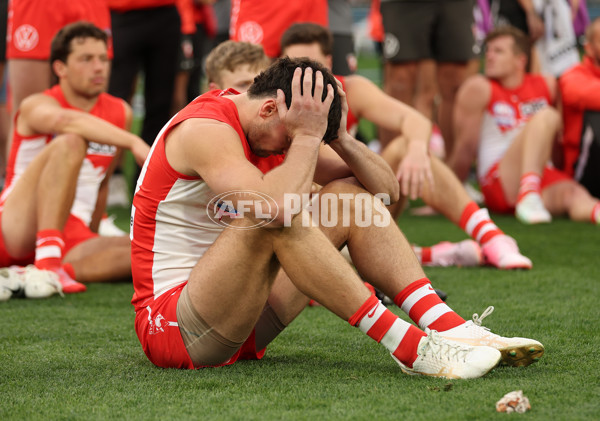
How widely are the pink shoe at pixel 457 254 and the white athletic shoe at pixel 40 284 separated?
7.17 ft

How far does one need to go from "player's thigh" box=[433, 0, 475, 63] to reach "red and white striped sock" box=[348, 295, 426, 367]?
5269 mm

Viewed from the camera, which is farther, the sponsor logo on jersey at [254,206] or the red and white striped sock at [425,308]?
the red and white striped sock at [425,308]


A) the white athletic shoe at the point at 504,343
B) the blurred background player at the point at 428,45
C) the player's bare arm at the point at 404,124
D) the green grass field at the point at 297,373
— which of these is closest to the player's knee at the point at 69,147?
the green grass field at the point at 297,373

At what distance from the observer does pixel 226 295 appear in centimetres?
305

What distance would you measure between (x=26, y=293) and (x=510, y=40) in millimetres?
4519

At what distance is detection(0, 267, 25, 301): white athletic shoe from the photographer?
4691 millimetres

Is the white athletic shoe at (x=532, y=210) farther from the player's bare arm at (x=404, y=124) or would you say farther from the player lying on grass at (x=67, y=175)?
the player lying on grass at (x=67, y=175)

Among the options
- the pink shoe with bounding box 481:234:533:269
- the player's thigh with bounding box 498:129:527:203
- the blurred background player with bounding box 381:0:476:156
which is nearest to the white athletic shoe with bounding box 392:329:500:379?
the pink shoe with bounding box 481:234:533:269

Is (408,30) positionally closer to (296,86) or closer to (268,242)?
(296,86)

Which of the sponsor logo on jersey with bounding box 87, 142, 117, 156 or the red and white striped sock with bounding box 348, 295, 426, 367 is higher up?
the sponsor logo on jersey with bounding box 87, 142, 117, 156

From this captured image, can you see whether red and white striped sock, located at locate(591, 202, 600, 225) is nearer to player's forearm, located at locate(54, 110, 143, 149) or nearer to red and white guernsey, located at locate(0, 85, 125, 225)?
red and white guernsey, located at locate(0, 85, 125, 225)

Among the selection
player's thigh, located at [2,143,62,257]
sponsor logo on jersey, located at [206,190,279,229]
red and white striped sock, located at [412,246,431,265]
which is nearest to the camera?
sponsor logo on jersey, located at [206,190,279,229]

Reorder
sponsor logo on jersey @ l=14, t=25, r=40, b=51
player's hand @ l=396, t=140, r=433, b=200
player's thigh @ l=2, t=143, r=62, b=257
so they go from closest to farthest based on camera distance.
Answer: player's hand @ l=396, t=140, r=433, b=200
player's thigh @ l=2, t=143, r=62, b=257
sponsor logo on jersey @ l=14, t=25, r=40, b=51

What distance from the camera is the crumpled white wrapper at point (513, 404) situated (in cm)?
269
